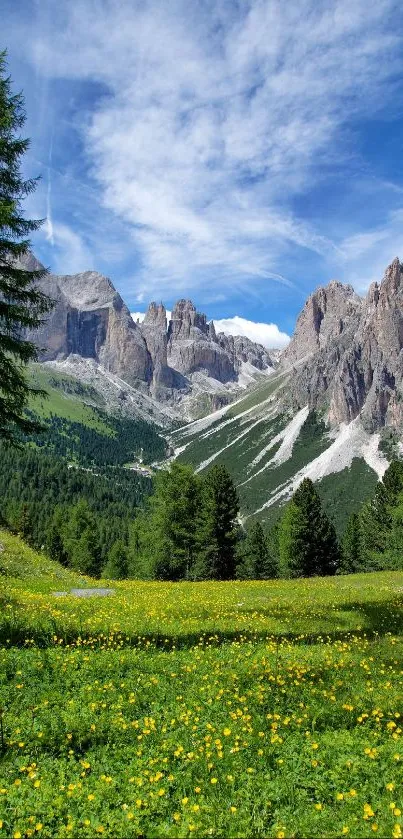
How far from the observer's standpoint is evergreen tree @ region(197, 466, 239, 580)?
189 ft

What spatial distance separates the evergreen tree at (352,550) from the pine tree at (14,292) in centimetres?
8024

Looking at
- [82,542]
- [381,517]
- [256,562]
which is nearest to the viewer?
[381,517]

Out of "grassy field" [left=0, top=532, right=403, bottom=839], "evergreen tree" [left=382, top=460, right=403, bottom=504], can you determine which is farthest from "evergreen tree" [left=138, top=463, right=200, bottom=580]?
"grassy field" [left=0, top=532, right=403, bottom=839]

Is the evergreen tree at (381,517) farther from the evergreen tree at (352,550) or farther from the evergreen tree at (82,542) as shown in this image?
the evergreen tree at (82,542)

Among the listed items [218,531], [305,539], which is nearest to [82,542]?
[305,539]

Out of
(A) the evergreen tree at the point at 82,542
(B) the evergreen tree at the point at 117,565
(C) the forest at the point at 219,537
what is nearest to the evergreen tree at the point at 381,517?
(C) the forest at the point at 219,537

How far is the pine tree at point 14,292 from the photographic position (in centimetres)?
1747

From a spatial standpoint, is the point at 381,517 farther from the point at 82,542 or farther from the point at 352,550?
the point at 82,542

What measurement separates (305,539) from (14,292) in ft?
203

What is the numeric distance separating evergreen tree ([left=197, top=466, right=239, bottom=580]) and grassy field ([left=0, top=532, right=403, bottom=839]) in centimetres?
4233

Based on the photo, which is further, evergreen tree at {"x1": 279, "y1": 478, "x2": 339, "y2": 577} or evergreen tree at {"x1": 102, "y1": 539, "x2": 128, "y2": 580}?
evergreen tree at {"x1": 102, "y1": 539, "x2": 128, "y2": 580}

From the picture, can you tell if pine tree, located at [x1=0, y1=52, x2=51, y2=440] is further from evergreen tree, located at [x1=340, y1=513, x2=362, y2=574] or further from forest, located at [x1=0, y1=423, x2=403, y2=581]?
evergreen tree, located at [x1=340, y1=513, x2=362, y2=574]

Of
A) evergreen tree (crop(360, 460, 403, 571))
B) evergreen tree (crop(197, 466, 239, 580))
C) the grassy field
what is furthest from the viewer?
evergreen tree (crop(360, 460, 403, 571))

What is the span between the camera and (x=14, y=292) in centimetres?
1859
